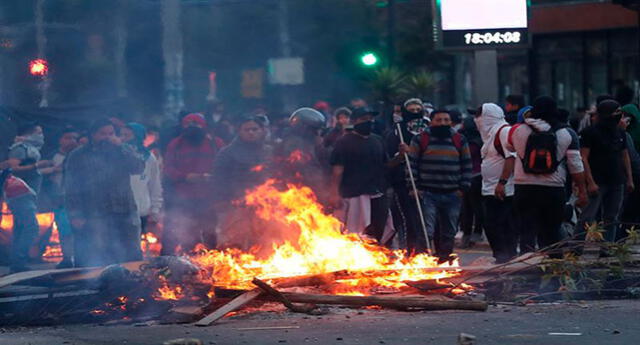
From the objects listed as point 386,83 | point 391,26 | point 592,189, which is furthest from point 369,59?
point 592,189

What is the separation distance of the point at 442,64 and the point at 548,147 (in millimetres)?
25550

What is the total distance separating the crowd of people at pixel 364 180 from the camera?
10555mm

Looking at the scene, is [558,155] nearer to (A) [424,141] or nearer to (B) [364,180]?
(A) [424,141]

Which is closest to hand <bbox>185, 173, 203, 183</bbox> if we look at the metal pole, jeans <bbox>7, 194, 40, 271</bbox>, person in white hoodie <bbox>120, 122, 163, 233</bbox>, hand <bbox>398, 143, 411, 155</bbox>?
person in white hoodie <bbox>120, 122, 163, 233</bbox>

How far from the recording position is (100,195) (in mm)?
10680

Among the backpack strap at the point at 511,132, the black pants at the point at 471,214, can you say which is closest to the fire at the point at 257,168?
the backpack strap at the point at 511,132

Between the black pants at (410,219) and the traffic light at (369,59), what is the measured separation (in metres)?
9.54

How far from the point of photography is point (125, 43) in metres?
12.3

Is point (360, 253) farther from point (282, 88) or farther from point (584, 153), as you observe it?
point (282, 88)

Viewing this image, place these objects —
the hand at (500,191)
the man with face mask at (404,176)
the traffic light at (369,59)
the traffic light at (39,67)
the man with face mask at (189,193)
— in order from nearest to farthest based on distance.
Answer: the traffic light at (39,67), the hand at (500,191), the man with face mask at (404,176), the man with face mask at (189,193), the traffic light at (369,59)

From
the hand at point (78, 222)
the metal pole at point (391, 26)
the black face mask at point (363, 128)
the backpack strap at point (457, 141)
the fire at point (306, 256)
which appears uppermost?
the metal pole at point (391, 26)

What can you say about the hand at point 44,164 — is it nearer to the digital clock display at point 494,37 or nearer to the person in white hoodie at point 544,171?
the digital clock display at point 494,37

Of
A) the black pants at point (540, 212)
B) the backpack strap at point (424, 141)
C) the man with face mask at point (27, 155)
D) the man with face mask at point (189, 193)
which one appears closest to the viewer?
the black pants at point (540, 212)

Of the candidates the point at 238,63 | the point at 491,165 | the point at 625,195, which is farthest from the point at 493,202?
the point at 238,63
